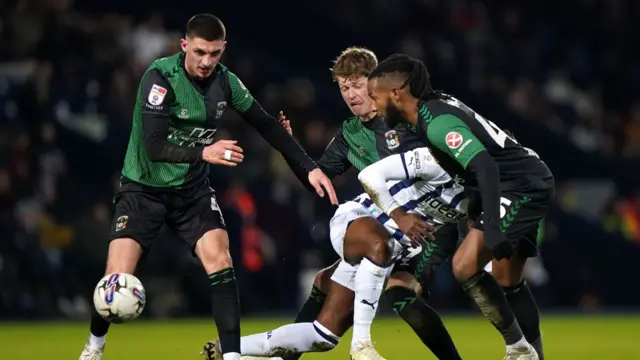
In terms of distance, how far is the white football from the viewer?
7082mm

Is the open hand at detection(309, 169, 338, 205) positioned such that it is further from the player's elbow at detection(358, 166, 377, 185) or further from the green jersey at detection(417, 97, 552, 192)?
the green jersey at detection(417, 97, 552, 192)

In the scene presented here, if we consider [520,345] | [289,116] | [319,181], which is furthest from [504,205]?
[289,116]

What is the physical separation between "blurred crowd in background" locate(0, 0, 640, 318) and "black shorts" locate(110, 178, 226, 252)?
6.16 meters

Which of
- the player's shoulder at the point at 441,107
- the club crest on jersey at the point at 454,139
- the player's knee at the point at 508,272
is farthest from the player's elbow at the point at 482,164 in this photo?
the player's knee at the point at 508,272

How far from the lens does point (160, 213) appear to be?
765 cm

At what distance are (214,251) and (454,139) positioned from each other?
63.8 inches

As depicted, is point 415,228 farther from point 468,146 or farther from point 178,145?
point 178,145

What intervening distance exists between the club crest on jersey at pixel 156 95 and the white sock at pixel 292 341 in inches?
59.5

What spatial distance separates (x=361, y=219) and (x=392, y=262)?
0.32 meters

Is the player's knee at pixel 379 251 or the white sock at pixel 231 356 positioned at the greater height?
the player's knee at pixel 379 251

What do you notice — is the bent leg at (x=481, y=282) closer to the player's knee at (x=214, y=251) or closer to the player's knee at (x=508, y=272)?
the player's knee at (x=508, y=272)

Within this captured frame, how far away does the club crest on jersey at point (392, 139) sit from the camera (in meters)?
7.64

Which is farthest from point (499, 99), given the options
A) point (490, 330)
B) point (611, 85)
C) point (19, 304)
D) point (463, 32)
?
point (19, 304)

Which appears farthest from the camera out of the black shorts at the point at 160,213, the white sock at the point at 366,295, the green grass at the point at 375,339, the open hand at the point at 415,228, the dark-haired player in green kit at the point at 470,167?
the green grass at the point at 375,339
